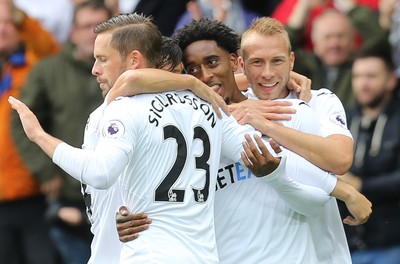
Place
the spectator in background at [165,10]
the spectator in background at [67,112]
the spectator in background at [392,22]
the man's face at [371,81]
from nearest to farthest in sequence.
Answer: the man's face at [371,81], the spectator in background at [392,22], the spectator in background at [67,112], the spectator in background at [165,10]

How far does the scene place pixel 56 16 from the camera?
1199 cm

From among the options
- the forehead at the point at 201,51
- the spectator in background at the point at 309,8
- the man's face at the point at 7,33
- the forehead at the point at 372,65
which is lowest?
the forehead at the point at 201,51

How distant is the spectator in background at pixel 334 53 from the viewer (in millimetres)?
10188

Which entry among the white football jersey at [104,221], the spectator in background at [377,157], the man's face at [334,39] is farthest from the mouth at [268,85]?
the man's face at [334,39]

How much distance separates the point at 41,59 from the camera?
435 inches

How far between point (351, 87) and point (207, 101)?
400 cm

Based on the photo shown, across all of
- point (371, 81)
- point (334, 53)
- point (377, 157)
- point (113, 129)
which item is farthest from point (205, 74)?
point (334, 53)

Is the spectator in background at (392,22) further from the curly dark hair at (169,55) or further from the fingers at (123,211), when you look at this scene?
the fingers at (123,211)

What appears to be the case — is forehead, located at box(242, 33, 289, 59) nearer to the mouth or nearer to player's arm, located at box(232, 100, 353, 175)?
the mouth

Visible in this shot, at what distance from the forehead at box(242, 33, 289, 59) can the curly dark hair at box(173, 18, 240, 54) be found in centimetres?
10

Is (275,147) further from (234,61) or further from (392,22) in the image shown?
(392,22)

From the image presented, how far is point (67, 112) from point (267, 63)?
164 inches

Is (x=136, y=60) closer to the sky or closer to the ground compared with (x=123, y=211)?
closer to the sky

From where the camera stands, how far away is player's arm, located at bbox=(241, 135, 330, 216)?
6.36 metres
